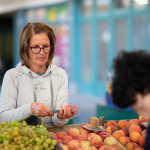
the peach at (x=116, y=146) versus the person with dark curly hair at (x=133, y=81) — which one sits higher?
the person with dark curly hair at (x=133, y=81)

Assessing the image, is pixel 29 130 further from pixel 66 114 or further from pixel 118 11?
pixel 118 11

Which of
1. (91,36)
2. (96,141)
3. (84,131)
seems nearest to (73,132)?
(84,131)

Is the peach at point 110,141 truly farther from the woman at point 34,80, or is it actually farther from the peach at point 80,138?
the woman at point 34,80

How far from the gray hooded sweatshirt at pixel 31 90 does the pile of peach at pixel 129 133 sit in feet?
1.22

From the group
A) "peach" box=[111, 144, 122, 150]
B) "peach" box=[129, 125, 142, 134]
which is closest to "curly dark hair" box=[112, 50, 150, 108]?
"peach" box=[111, 144, 122, 150]

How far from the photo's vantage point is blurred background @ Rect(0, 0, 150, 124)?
5684 mm

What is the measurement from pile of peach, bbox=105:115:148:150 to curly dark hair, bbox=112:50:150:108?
0.61 meters

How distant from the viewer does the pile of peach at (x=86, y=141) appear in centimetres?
132

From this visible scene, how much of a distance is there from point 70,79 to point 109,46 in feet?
5.80

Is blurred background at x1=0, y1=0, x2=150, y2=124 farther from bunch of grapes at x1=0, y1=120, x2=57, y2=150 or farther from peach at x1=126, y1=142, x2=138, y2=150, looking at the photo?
bunch of grapes at x1=0, y1=120, x2=57, y2=150

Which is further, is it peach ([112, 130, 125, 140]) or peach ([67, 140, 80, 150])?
peach ([112, 130, 125, 140])

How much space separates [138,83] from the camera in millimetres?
829

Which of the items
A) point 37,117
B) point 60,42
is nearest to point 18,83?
point 37,117

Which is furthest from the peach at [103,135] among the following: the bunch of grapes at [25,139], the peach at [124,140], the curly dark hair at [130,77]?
the curly dark hair at [130,77]
